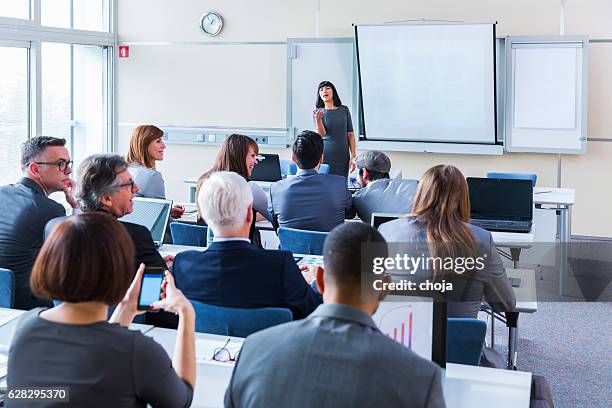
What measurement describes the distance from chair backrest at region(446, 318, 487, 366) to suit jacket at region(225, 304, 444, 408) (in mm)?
1451

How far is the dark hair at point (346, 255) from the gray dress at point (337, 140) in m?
6.28

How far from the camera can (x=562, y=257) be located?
25.4ft

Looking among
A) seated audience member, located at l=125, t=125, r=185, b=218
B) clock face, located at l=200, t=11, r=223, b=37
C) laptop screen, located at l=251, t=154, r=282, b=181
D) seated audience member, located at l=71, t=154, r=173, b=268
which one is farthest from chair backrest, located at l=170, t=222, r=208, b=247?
clock face, located at l=200, t=11, r=223, b=37

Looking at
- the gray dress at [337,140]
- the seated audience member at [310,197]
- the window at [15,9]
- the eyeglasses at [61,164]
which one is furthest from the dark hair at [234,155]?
the window at [15,9]

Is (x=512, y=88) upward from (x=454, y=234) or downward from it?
upward

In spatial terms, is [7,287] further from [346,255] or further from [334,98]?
[334,98]

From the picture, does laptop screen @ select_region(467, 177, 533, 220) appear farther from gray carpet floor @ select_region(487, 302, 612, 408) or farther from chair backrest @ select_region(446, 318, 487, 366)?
chair backrest @ select_region(446, 318, 487, 366)

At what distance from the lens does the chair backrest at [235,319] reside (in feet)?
9.54

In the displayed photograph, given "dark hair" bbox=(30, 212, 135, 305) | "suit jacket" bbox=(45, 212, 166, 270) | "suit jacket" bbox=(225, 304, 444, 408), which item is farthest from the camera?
"suit jacket" bbox=(45, 212, 166, 270)

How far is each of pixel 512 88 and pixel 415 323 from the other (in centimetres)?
667

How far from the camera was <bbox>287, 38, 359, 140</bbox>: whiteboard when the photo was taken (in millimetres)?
8953

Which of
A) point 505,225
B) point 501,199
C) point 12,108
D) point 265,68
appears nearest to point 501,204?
point 501,199

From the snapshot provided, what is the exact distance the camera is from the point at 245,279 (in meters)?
3.06

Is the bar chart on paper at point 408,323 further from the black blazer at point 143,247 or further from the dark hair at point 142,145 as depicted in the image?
the dark hair at point 142,145
